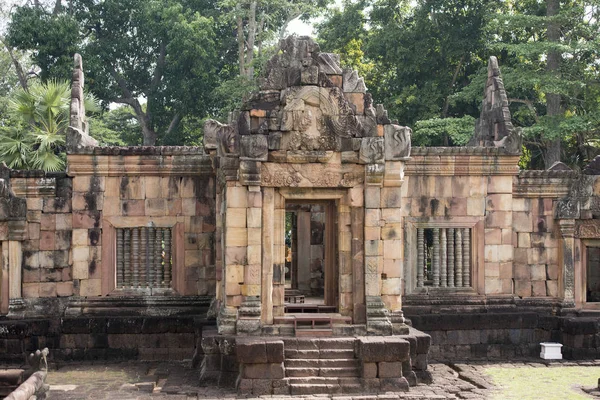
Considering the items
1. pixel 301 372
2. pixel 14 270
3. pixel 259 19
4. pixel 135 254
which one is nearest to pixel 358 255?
pixel 301 372

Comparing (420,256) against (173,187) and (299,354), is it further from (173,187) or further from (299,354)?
(173,187)

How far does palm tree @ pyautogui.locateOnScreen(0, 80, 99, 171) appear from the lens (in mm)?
17375

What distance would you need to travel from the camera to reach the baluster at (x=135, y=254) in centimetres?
1430

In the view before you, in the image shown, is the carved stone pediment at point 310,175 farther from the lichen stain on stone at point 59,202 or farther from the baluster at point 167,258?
the lichen stain on stone at point 59,202

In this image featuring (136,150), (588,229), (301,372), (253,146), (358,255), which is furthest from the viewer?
(588,229)

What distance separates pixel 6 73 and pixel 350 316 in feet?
90.1

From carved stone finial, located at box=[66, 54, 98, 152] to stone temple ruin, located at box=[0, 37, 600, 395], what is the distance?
0.13 ft

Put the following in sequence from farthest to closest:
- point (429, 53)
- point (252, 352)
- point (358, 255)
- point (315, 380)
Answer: point (429, 53) < point (358, 255) < point (315, 380) < point (252, 352)

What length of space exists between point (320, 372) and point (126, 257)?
15.4 ft

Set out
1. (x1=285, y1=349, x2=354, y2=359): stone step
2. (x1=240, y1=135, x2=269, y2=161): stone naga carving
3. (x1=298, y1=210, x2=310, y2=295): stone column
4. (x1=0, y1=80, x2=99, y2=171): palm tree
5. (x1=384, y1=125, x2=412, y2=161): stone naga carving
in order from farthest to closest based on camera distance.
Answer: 1. (x1=298, y1=210, x2=310, y2=295): stone column
2. (x1=0, y1=80, x2=99, y2=171): palm tree
3. (x1=384, y1=125, x2=412, y2=161): stone naga carving
4. (x1=240, y1=135, x2=269, y2=161): stone naga carving
5. (x1=285, y1=349, x2=354, y2=359): stone step

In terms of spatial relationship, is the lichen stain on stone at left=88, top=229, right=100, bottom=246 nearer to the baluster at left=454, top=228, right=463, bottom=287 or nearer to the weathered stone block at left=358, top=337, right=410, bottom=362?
the weathered stone block at left=358, top=337, right=410, bottom=362

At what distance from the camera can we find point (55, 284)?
1428cm

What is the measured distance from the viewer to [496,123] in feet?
51.3

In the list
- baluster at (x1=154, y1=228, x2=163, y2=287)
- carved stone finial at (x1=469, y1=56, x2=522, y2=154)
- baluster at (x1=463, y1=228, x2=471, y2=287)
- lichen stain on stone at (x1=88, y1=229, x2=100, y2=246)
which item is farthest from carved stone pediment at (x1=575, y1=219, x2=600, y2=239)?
lichen stain on stone at (x1=88, y1=229, x2=100, y2=246)
